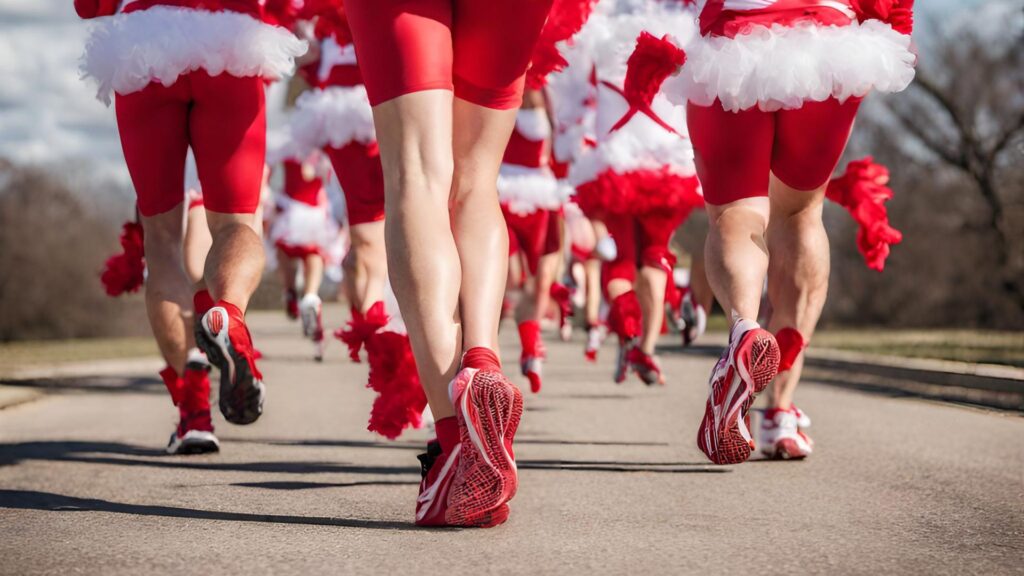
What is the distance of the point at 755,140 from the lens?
14.1ft

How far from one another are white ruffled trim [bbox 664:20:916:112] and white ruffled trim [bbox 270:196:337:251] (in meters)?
9.30

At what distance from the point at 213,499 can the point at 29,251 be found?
17050 millimetres

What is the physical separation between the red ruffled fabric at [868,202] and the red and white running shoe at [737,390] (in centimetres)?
160

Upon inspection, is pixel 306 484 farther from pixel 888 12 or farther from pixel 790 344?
pixel 888 12

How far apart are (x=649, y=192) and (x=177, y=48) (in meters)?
3.38

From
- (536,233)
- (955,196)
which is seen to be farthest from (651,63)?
(955,196)

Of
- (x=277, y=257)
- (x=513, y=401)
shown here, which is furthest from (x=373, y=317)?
(x=277, y=257)

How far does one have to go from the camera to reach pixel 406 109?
3.30m

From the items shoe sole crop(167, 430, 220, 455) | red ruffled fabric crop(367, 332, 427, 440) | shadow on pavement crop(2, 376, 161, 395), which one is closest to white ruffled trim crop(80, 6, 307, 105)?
red ruffled fabric crop(367, 332, 427, 440)

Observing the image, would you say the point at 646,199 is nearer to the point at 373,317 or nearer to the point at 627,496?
the point at 373,317

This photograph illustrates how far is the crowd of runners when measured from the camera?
3.30m

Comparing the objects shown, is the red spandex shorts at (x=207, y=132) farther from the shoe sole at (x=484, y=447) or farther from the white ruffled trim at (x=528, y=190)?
the white ruffled trim at (x=528, y=190)

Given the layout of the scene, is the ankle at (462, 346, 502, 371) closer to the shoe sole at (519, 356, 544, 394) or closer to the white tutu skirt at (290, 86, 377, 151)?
the white tutu skirt at (290, 86, 377, 151)

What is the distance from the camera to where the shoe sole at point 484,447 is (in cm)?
311
